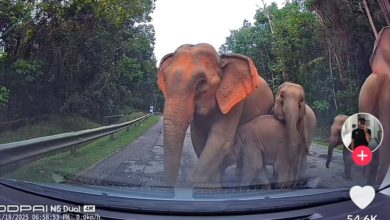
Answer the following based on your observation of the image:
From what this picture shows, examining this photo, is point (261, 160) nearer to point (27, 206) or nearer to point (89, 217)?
point (89, 217)

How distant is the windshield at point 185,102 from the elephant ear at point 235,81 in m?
0.01

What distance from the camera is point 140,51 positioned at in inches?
99.7

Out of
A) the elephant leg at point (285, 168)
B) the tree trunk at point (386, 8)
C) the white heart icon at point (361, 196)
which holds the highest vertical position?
the tree trunk at point (386, 8)

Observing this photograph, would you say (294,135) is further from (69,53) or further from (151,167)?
(69,53)

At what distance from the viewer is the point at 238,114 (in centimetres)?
267

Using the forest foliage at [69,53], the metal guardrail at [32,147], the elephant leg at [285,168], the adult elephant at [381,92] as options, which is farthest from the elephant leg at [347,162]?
the metal guardrail at [32,147]

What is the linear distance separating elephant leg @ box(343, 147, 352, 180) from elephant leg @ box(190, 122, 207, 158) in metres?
0.77

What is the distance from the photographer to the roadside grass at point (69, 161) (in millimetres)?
2324

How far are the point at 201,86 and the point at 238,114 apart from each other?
0.28m

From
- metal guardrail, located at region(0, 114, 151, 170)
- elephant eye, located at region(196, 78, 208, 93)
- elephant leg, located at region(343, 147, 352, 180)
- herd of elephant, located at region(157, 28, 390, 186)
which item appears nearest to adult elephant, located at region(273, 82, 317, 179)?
herd of elephant, located at region(157, 28, 390, 186)

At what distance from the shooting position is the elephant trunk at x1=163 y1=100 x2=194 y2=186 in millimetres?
2467

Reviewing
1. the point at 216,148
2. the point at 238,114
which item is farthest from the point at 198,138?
the point at 238,114

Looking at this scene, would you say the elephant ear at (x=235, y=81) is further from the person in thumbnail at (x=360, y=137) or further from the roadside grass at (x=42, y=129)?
the roadside grass at (x=42, y=129)

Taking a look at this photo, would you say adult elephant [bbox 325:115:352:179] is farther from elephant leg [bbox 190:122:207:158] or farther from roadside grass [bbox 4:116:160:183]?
roadside grass [bbox 4:116:160:183]
